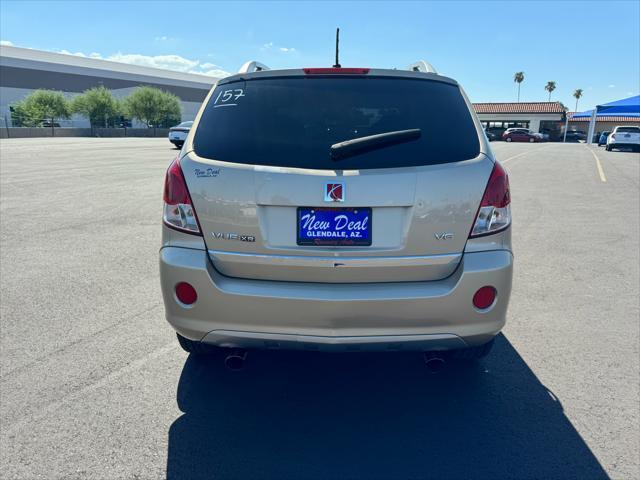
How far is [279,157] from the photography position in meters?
2.46

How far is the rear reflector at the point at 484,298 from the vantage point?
2.47 meters

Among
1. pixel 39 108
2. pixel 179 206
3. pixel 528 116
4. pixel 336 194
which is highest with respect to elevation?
pixel 528 116

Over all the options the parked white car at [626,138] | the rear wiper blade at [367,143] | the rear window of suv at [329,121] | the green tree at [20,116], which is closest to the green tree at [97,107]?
the green tree at [20,116]

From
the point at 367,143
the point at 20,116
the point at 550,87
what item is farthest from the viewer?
the point at 550,87

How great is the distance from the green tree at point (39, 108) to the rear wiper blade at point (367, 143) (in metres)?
57.2

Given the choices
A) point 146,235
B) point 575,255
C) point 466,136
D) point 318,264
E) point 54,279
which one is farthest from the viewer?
point 146,235

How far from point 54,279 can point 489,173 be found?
4.41m

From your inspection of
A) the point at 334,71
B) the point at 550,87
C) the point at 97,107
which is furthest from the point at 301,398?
the point at 550,87

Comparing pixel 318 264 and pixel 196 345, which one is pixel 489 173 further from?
pixel 196 345

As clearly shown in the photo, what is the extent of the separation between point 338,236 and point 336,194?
0.22 metres

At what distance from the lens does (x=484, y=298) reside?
2484 millimetres

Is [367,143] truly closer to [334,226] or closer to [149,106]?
[334,226]

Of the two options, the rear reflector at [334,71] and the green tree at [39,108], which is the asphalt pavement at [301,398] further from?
the green tree at [39,108]

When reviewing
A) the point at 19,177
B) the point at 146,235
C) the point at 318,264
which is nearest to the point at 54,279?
the point at 146,235
